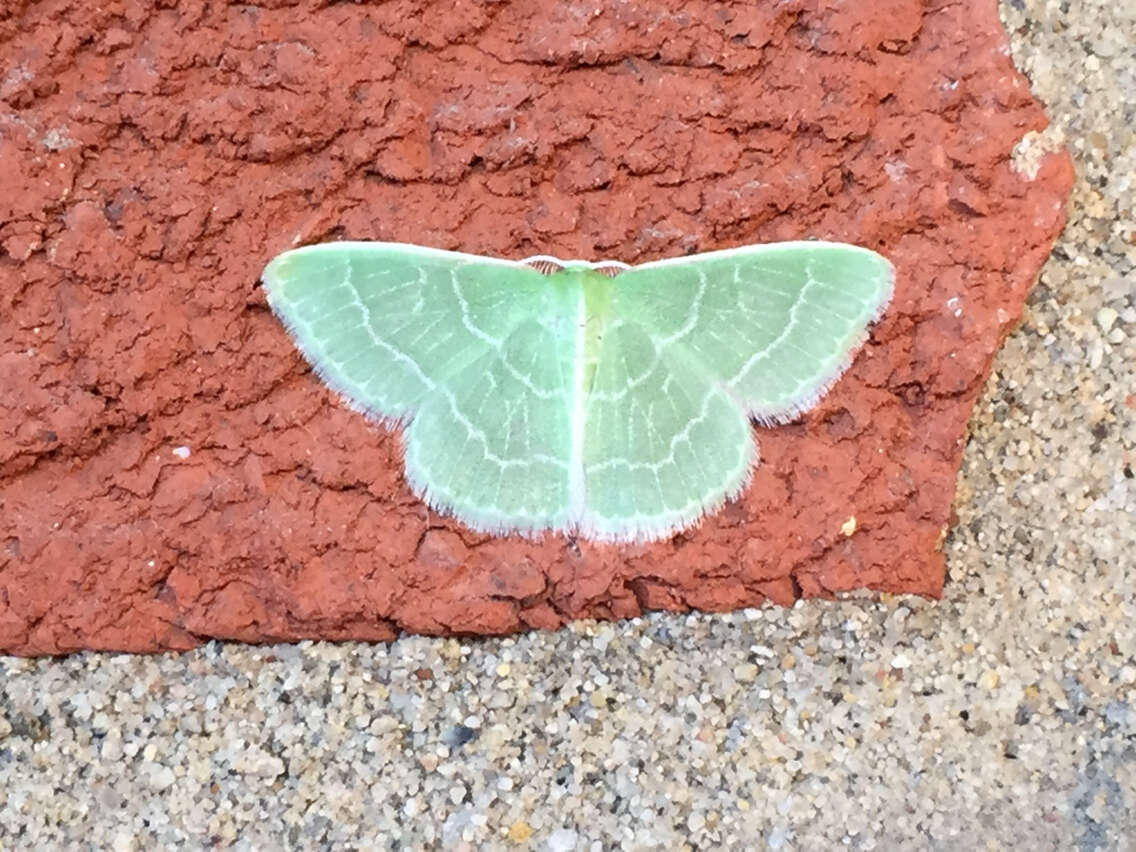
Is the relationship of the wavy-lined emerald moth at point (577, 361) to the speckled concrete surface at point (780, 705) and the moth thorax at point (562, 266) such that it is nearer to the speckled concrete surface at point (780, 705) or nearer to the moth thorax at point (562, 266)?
the moth thorax at point (562, 266)

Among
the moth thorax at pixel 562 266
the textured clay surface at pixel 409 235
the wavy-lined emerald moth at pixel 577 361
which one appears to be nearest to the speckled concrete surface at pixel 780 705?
the textured clay surface at pixel 409 235

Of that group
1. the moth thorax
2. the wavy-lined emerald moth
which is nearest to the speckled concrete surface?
the wavy-lined emerald moth

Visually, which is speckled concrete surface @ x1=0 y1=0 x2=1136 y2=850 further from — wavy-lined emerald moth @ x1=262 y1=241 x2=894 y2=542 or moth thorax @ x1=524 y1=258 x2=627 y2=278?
moth thorax @ x1=524 y1=258 x2=627 y2=278

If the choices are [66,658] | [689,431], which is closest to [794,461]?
[689,431]

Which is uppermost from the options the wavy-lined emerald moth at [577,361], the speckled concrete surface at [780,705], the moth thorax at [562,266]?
the moth thorax at [562,266]

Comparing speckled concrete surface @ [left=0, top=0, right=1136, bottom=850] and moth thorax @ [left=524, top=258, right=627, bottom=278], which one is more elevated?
moth thorax @ [left=524, top=258, right=627, bottom=278]

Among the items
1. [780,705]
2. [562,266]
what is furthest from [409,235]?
[780,705]

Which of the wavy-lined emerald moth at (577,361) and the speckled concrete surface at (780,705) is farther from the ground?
the wavy-lined emerald moth at (577,361)
